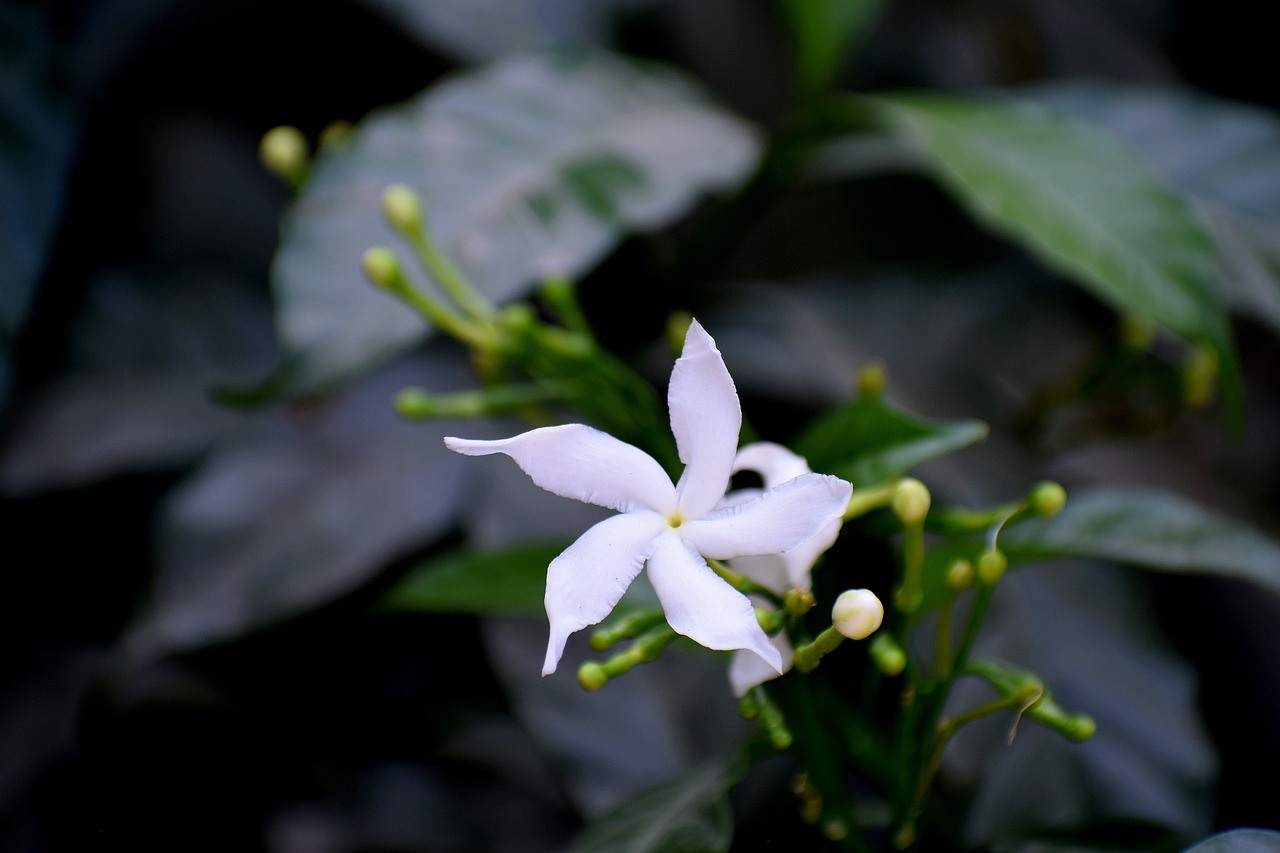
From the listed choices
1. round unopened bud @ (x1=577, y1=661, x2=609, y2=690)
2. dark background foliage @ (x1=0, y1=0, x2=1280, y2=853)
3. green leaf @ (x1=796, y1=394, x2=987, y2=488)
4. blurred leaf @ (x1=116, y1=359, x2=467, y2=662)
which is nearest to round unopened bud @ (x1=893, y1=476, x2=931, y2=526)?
green leaf @ (x1=796, y1=394, x2=987, y2=488)

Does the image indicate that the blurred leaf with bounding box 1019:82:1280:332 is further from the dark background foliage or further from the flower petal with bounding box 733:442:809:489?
the flower petal with bounding box 733:442:809:489

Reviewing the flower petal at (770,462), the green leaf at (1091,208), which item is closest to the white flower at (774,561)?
the flower petal at (770,462)

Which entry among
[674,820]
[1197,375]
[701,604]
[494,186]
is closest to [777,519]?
[701,604]

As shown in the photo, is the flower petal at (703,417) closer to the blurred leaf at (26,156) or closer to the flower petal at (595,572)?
the flower petal at (595,572)

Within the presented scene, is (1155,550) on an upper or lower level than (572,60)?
lower

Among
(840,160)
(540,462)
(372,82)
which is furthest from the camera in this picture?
(372,82)

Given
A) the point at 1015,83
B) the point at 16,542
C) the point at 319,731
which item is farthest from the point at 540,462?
the point at 1015,83

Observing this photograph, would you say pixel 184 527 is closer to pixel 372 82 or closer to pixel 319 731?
pixel 319 731

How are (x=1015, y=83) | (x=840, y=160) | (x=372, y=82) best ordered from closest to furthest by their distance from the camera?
(x=840, y=160)
(x=372, y=82)
(x=1015, y=83)
